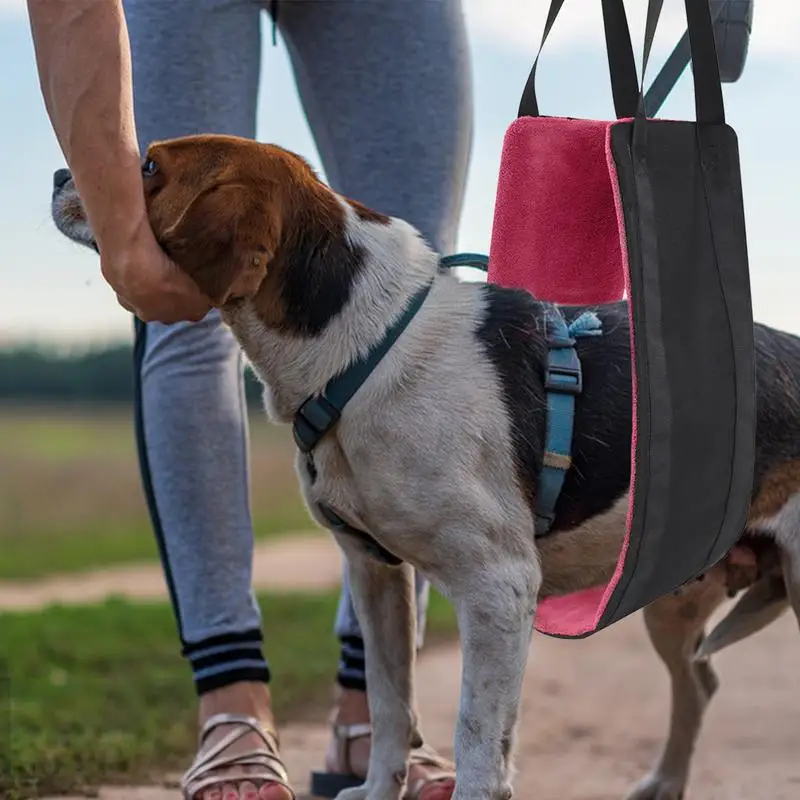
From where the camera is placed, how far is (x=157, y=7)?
3.16 m

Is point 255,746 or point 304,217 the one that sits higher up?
point 304,217

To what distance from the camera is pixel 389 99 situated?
3365 millimetres

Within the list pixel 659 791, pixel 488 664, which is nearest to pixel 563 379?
pixel 488 664

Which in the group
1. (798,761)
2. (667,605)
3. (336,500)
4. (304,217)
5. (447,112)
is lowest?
(798,761)

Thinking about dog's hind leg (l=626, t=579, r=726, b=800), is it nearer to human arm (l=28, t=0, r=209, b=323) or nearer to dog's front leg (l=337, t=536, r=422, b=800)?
dog's front leg (l=337, t=536, r=422, b=800)

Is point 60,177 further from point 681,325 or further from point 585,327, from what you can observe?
point 681,325

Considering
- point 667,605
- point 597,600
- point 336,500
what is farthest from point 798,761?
point 336,500

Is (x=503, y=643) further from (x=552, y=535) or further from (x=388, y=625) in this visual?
(x=388, y=625)

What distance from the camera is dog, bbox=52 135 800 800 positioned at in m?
2.66

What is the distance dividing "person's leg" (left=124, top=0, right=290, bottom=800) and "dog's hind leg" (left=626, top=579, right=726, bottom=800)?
1.04 m

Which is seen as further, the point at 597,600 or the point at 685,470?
the point at 597,600

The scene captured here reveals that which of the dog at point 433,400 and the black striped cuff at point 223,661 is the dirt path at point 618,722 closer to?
the black striped cuff at point 223,661

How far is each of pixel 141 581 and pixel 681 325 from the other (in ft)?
30.5

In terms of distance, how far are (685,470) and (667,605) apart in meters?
1.03
